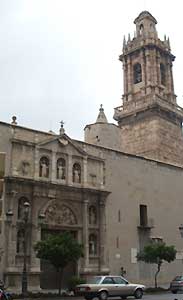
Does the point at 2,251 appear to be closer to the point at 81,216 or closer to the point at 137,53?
the point at 81,216

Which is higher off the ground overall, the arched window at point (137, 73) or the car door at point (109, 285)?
the arched window at point (137, 73)

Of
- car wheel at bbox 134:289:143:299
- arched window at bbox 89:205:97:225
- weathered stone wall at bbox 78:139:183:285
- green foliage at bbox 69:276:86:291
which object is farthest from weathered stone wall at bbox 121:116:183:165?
car wheel at bbox 134:289:143:299

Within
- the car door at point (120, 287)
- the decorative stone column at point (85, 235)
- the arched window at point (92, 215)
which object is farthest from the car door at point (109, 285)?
the arched window at point (92, 215)

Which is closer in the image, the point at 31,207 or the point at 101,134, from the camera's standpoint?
the point at 31,207

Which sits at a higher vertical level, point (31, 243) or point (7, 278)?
point (31, 243)

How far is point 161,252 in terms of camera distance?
93.4 feet

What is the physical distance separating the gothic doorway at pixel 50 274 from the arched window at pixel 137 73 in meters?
24.9

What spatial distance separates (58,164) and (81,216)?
3.82m

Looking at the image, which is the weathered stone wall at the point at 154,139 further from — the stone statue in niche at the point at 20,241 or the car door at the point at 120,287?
the car door at the point at 120,287

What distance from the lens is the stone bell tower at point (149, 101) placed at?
43875 millimetres

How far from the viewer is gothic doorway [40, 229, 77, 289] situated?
27.3m

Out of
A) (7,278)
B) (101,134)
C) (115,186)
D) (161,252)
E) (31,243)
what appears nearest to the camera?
(7,278)

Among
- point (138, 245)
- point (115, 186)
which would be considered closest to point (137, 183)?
point (115, 186)

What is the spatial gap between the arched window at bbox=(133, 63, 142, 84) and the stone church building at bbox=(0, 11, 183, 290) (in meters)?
8.18
